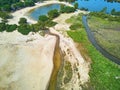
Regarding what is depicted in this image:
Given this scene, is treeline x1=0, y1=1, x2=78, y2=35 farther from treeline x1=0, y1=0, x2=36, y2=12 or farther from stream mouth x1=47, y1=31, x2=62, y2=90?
treeline x1=0, y1=0, x2=36, y2=12

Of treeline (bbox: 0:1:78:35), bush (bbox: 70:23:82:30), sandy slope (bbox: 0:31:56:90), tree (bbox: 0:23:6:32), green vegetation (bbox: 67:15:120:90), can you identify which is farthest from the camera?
bush (bbox: 70:23:82:30)

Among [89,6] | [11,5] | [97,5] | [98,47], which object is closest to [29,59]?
[98,47]

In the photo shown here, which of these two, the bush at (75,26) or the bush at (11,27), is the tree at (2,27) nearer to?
the bush at (11,27)

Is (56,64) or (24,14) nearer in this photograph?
(56,64)

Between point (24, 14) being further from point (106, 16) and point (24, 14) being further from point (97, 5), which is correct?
point (97, 5)

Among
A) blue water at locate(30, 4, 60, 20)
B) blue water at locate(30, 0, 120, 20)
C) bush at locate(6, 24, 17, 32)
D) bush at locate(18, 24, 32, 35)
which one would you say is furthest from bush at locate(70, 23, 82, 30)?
blue water at locate(30, 0, 120, 20)

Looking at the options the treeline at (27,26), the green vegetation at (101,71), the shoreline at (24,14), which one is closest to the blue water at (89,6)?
the shoreline at (24,14)

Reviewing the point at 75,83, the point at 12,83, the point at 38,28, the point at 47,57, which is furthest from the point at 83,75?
the point at 38,28
